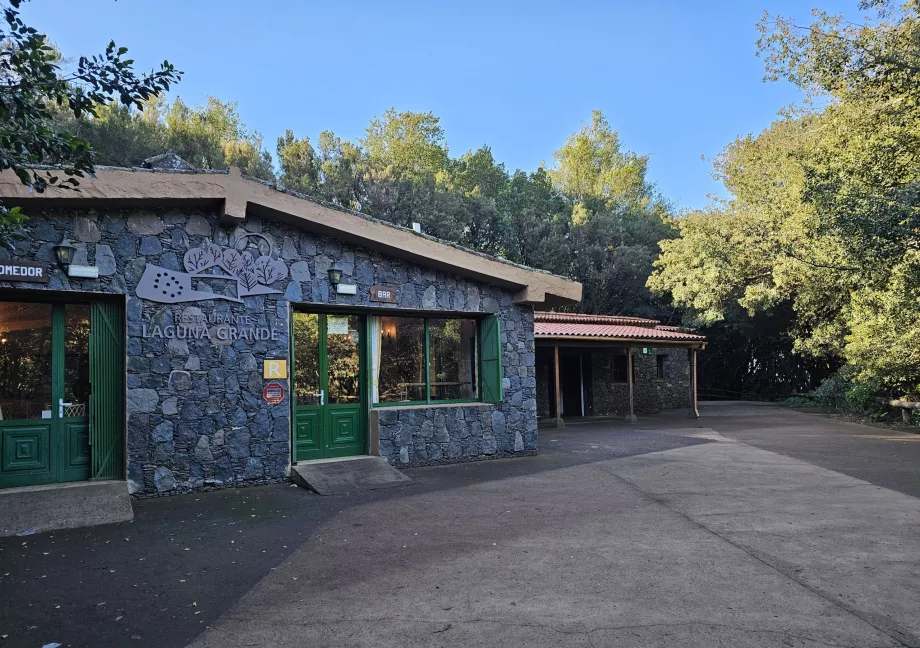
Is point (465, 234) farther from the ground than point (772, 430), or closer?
farther from the ground

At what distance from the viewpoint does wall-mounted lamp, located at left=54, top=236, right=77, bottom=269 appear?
688cm

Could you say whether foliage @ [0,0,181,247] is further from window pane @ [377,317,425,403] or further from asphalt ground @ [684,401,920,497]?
asphalt ground @ [684,401,920,497]

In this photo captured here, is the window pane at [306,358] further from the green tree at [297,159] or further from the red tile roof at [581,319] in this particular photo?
the green tree at [297,159]

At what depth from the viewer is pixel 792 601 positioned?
3.99 meters

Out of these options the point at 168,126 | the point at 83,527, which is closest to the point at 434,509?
the point at 83,527

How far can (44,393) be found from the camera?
7.13 m

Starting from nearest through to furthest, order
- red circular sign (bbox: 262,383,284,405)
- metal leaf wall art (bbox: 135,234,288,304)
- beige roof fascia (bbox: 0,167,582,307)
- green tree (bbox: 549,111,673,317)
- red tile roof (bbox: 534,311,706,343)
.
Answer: beige roof fascia (bbox: 0,167,582,307) → metal leaf wall art (bbox: 135,234,288,304) → red circular sign (bbox: 262,383,284,405) → red tile roof (bbox: 534,311,706,343) → green tree (bbox: 549,111,673,317)

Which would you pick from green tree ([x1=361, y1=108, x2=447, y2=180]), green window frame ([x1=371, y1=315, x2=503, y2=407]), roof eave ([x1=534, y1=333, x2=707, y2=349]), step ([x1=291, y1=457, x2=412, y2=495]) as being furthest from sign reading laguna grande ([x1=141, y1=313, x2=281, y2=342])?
green tree ([x1=361, y1=108, x2=447, y2=180])

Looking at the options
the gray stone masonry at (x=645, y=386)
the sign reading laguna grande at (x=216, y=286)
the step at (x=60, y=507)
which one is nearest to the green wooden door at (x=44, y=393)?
the step at (x=60, y=507)

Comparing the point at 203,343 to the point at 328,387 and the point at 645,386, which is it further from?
the point at 645,386

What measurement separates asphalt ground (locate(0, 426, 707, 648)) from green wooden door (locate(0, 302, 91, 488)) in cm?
116

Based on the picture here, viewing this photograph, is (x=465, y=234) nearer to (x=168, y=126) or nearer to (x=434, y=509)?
(x=168, y=126)

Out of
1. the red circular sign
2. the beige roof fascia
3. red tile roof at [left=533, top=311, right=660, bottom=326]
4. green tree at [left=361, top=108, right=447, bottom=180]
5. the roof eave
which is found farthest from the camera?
green tree at [left=361, top=108, right=447, bottom=180]

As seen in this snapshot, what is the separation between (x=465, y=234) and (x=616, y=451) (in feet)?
57.7
